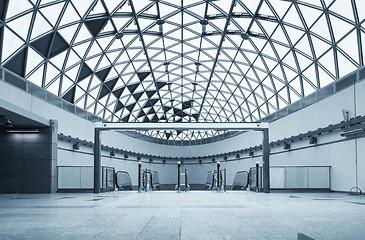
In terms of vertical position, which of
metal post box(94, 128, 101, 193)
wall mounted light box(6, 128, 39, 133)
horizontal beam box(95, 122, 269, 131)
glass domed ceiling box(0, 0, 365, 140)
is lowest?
metal post box(94, 128, 101, 193)

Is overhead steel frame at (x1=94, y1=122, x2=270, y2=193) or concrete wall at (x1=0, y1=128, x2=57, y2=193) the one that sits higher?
overhead steel frame at (x1=94, y1=122, x2=270, y2=193)

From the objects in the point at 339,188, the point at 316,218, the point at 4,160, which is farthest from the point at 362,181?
the point at 4,160

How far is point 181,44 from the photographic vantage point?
43938mm

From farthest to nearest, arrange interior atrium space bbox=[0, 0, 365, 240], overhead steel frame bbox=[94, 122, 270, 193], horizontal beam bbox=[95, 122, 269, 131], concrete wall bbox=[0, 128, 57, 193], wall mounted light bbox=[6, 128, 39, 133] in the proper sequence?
horizontal beam bbox=[95, 122, 269, 131] → overhead steel frame bbox=[94, 122, 270, 193] → concrete wall bbox=[0, 128, 57, 193] → wall mounted light bbox=[6, 128, 39, 133] → interior atrium space bbox=[0, 0, 365, 240]

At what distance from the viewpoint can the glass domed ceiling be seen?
2858 centimetres

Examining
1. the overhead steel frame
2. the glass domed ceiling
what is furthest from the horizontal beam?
the glass domed ceiling

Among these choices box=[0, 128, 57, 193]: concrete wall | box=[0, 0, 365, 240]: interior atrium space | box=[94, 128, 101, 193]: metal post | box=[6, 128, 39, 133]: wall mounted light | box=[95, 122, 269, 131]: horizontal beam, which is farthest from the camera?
box=[95, 122, 269, 131]: horizontal beam

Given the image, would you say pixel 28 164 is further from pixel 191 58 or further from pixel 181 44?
pixel 191 58

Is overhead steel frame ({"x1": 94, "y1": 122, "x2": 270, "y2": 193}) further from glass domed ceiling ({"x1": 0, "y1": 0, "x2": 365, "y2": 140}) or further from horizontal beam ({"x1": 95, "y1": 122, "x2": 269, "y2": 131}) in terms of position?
glass domed ceiling ({"x1": 0, "y1": 0, "x2": 365, "y2": 140})

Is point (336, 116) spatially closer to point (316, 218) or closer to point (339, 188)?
point (339, 188)

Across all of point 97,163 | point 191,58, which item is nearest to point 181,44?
point 191,58

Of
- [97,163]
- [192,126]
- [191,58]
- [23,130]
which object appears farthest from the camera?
[191,58]

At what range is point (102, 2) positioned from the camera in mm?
32094

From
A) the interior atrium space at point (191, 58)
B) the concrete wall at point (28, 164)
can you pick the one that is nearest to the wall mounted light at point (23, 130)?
Result: the interior atrium space at point (191, 58)
